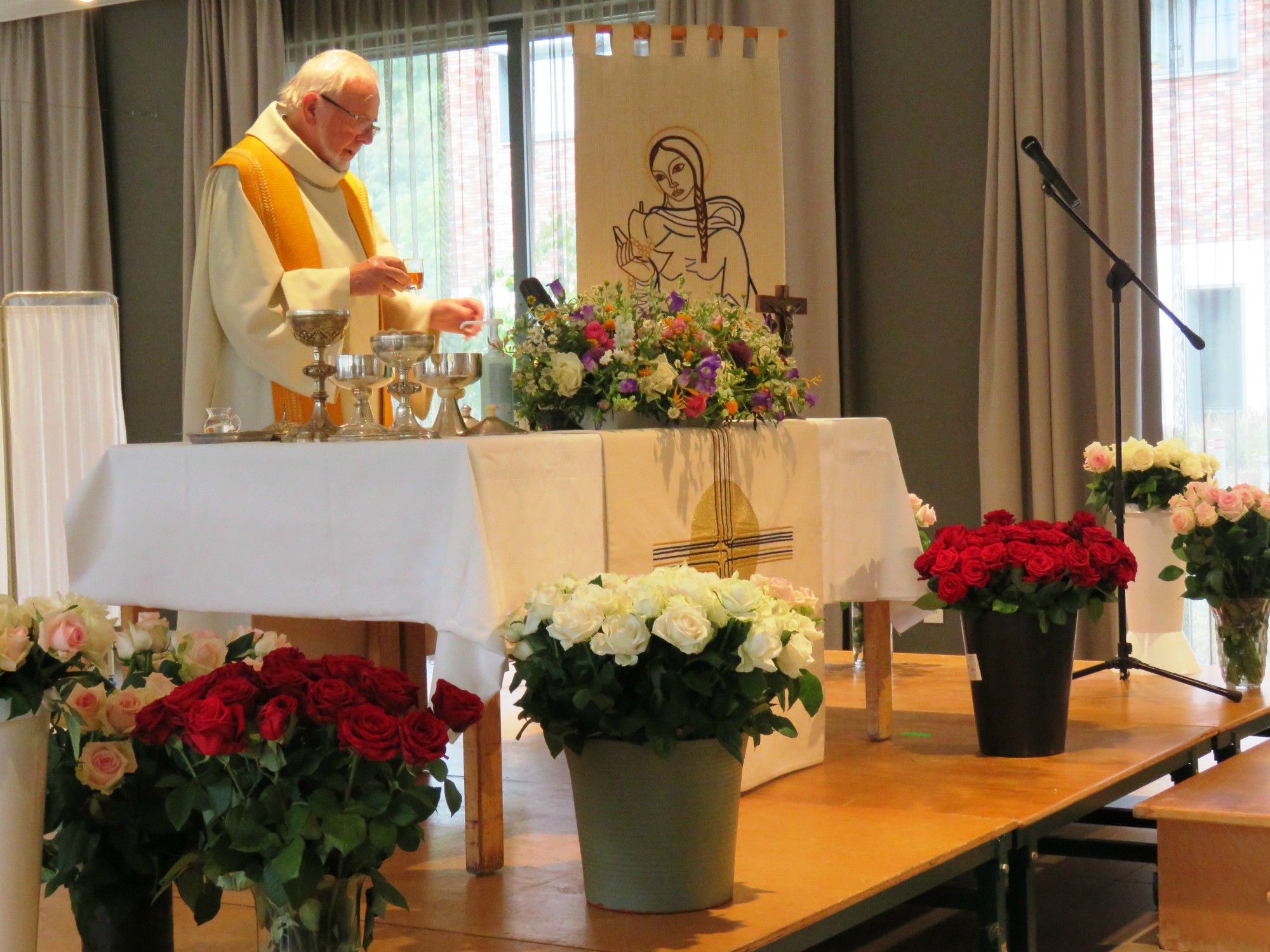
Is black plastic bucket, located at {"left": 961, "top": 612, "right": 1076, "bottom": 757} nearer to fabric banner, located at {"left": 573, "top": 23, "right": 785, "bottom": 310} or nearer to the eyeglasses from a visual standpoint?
fabric banner, located at {"left": 573, "top": 23, "right": 785, "bottom": 310}

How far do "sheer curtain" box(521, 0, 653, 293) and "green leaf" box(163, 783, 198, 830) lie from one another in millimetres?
4566

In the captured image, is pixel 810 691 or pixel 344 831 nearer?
pixel 344 831

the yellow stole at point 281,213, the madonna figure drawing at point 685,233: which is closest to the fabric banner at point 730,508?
the madonna figure drawing at point 685,233

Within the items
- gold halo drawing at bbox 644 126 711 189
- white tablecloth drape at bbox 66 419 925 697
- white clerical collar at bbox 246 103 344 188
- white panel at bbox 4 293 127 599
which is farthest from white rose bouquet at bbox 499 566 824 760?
white panel at bbox 4 293 127 599

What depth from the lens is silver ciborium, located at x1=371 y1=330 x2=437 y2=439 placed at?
2.34 m

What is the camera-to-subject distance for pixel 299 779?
1.61 m

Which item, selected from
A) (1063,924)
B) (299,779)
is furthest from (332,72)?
(1063,924)

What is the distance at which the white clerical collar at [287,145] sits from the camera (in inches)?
118

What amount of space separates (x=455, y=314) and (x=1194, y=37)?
329 centimetres

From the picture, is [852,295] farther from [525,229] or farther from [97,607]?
[97,607]

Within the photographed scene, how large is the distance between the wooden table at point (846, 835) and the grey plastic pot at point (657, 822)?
32 millimetres

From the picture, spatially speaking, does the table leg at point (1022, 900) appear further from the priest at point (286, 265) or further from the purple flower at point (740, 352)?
the priest at point (286, 265)

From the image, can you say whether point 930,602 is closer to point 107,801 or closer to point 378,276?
point 378,276

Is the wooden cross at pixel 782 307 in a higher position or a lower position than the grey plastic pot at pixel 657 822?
higher
